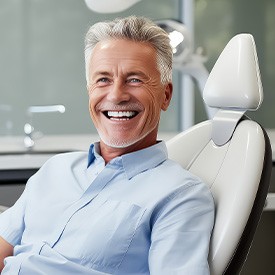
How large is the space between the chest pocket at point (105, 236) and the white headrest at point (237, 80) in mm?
377

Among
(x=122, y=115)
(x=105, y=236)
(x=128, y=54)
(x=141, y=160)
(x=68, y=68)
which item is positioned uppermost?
(x=128, y=54)

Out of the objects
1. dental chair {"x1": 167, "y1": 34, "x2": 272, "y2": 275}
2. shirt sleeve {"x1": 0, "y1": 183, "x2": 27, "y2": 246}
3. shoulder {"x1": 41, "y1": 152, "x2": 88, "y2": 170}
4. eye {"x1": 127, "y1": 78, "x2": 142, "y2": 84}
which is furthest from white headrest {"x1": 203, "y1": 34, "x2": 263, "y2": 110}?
shirt sleeve {"x1": 0, "y1": 183, "x2": 27, "y2": 246}

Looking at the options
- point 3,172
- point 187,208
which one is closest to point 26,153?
point 3,172

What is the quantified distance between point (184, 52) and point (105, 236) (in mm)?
1492

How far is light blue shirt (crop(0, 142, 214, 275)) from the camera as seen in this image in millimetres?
1484

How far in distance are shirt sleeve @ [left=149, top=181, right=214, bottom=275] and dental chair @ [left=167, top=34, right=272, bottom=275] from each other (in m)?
0.05

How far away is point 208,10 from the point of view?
11.9 feet

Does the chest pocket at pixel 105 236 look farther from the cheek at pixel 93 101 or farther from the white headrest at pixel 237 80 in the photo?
the white headrest at pixel 237 80

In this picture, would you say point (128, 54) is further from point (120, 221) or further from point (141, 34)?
point (120, 221)

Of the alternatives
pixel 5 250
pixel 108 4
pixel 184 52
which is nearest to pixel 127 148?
pixel 5 250

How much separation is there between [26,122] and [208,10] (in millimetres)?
1065

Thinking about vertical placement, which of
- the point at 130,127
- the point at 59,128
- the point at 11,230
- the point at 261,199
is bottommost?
the point at 59,128

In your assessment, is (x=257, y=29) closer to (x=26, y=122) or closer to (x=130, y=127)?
(x=26, y=122)

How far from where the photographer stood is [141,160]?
1.69 m
